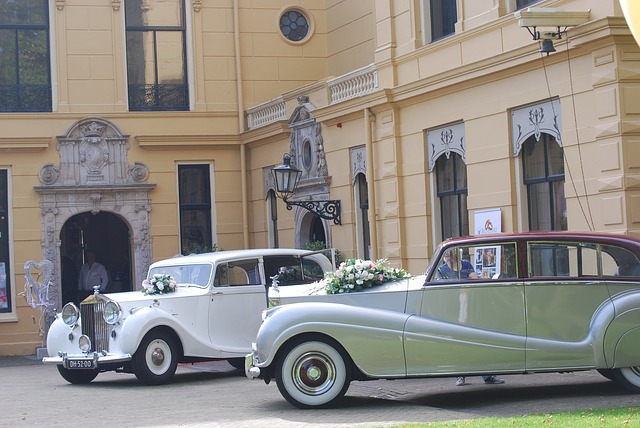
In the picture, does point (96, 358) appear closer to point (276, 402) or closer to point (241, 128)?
point (276, 402)

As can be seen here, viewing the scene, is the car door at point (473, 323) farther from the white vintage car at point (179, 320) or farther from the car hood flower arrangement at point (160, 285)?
the car hood flower arrangement at point (160, 285)

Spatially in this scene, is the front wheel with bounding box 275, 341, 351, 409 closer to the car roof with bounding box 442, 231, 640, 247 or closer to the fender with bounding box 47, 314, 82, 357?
the car roof with bounding box 442, 231, 640, 247

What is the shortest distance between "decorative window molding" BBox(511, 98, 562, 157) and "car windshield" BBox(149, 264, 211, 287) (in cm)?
440

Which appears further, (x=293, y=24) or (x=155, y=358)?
(x=293, y=24)

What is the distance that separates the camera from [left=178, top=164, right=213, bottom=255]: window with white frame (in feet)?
73.7

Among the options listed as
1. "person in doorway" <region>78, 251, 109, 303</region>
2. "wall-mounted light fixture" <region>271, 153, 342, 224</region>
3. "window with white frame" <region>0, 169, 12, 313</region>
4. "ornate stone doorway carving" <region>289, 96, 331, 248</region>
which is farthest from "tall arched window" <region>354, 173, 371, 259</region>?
"window with white frame" <region>0, 169, 12, 313</region>

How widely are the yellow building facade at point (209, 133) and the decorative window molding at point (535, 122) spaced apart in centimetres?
166

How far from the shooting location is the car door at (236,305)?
14203 millimetres

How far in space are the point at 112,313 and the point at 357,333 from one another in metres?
4.87

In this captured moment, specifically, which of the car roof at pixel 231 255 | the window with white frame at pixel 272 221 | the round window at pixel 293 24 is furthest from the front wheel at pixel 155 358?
the round window at pixel 293 24

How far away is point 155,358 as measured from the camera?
13812 millimetres

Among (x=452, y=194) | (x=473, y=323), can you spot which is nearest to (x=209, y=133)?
(x=452, y=194)

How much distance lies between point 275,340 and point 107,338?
4431mm

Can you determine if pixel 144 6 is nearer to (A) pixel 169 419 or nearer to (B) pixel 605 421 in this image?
(A) pixel 169 419
